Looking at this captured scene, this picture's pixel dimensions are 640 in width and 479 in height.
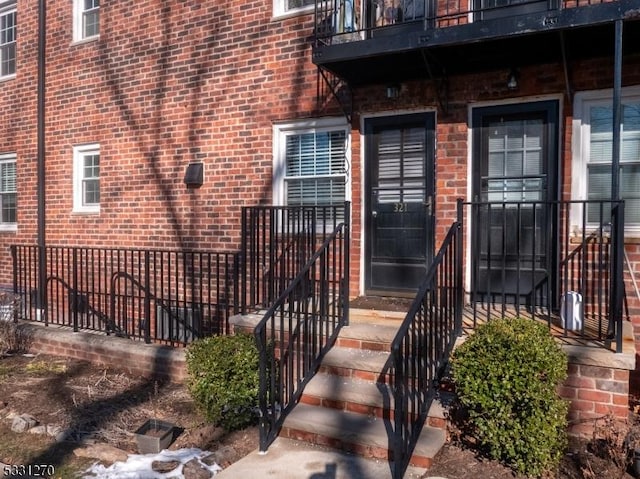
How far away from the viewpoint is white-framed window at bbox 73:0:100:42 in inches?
330

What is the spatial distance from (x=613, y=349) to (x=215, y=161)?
4.99m

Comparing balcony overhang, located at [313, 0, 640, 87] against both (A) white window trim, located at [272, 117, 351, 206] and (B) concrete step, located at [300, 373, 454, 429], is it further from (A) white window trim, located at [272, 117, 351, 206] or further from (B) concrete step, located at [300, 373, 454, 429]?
(B) concrete step, located at [300, 373, 454, 429]

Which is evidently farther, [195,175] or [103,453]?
[195,175]

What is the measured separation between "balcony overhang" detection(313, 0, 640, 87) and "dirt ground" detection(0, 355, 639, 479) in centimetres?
310

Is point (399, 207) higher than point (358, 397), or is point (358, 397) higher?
point (399, 207)

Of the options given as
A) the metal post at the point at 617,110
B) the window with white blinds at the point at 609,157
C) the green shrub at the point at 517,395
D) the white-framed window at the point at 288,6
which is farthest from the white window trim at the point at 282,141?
the green shrub at the point at 517,395

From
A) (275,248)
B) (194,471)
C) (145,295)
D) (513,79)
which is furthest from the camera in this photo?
(145,295)

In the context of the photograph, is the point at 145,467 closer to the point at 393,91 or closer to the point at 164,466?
the point at 164,466

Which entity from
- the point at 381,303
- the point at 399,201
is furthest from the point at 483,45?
the point at 381,303

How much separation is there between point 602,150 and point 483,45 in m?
1.49

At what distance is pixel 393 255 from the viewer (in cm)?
594

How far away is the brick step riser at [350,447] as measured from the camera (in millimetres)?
3578

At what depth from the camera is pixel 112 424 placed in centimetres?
469

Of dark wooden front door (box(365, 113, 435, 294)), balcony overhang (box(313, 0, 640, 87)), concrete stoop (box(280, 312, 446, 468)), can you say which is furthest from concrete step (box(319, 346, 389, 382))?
balcony overhang (box(313, 0, 640, 87))
